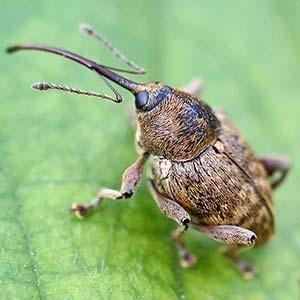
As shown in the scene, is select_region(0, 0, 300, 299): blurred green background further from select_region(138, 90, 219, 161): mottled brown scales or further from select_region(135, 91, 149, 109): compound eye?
select_region(135, 91, 149, 109): compound eye

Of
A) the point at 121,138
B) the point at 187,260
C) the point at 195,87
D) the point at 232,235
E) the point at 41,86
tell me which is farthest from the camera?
the point at 195,87

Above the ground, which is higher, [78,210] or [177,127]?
[177,127]

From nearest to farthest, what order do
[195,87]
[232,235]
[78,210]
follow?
[78,210] → [232,235] → [195,87]

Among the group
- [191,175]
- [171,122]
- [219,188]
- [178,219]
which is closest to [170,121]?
[171,122]

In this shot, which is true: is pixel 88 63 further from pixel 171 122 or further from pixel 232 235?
pixel 232 235

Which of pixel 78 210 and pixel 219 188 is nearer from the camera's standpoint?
pixel 78 210

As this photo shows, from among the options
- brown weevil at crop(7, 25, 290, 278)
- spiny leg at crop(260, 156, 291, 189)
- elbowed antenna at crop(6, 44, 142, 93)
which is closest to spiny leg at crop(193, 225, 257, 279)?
brown weevil at crop(7, 25, 290, 278)

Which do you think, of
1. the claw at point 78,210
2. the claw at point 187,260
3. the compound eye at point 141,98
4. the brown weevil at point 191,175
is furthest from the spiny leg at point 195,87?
the claw at point 78,210
